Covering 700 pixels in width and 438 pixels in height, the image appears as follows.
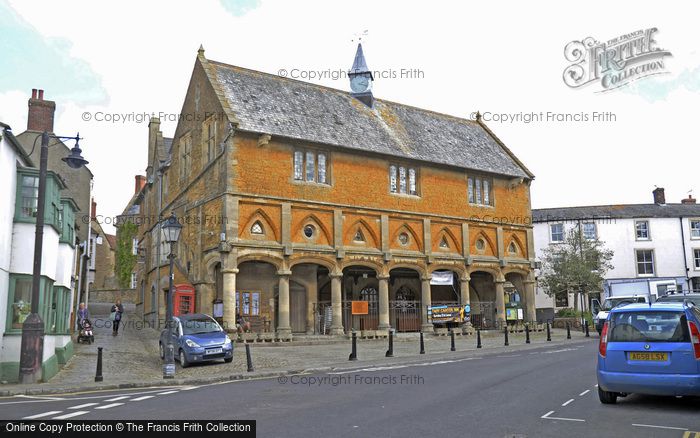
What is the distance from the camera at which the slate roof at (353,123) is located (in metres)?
30.4

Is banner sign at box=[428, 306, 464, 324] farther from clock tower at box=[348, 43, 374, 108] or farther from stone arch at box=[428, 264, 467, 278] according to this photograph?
clock tower at box=[348, 43, 374, 108]

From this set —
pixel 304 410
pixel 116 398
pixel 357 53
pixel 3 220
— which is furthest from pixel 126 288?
pixel 304 410

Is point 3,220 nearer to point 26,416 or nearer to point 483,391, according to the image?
point 26,416

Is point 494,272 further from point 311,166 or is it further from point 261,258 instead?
point 261,258

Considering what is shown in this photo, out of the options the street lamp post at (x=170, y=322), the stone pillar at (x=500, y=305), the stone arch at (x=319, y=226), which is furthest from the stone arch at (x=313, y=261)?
the stone pillar at (x=500, y=305)

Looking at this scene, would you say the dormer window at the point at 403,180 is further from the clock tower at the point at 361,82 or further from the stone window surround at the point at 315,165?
the clock tower at the point at 361,82

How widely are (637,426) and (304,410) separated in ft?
16.1

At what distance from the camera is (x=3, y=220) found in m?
15.4

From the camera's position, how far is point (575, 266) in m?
42.4

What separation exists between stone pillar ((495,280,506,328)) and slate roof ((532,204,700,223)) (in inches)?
566

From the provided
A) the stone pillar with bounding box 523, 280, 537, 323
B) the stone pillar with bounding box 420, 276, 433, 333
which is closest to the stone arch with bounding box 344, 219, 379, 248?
the stone pillar with bounding box 420, 276, 433, 333

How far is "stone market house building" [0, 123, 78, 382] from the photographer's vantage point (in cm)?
1535

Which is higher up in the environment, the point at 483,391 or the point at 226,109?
the point at 226,109

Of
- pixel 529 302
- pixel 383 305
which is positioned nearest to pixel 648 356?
pixel 383 305
